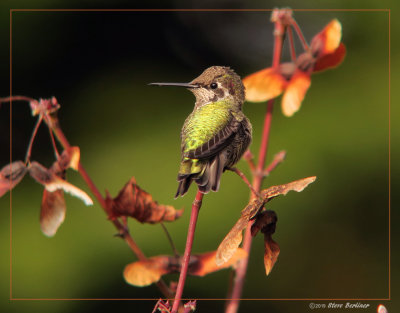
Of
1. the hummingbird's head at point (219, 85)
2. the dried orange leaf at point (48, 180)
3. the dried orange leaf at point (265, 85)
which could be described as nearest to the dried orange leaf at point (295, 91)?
the dried orange leaf at point (265, 85)

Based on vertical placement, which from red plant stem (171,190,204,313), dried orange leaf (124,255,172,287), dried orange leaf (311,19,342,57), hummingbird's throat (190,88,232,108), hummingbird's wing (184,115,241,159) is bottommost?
red plant stem (171,190,204,313)

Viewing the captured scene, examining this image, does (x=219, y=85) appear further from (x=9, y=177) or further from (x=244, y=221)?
(x=9, y=177)

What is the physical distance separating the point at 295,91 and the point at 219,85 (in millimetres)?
178

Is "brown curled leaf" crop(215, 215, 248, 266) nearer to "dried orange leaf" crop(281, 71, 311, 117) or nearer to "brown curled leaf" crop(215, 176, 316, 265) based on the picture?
"brown curled leaf" crop(215, 176, 316, 265)

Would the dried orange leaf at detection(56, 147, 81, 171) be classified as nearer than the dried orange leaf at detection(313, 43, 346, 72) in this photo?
Yes

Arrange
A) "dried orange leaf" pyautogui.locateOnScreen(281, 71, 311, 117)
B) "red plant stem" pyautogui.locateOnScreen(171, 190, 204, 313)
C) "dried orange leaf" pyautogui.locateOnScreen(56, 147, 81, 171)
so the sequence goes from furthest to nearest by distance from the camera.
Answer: "dried orange leaf" pyautogui.locateOnScreen(281, 71, 311, 117) < "dried orange leaf" pyautogui.locateOnScreen(56, 147, 81, 171) < "red plant stem" pyautogui.locateOnScreen(171, 190, 204, 313)

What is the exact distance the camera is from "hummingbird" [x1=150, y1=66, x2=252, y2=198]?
1.40 feet

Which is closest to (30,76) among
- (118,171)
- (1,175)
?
(118,171)

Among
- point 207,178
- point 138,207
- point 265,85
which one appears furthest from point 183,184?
point 265,85

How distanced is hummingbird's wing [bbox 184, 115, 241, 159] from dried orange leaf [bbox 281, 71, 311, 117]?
153 mm

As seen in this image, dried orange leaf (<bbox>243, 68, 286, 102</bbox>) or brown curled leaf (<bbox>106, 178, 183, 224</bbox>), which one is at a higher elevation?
dried orange leaf (<bbox>243, 68, 286, 102</bbox>)

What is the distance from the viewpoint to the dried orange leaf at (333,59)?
0.68 m

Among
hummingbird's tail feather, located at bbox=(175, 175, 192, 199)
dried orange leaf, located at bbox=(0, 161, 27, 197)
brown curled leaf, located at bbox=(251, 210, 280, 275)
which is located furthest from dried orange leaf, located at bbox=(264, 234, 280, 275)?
dried orange leaf, located at bbox=(0, 161, 27, 197)

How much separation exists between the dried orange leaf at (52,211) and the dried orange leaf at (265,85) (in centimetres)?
23
